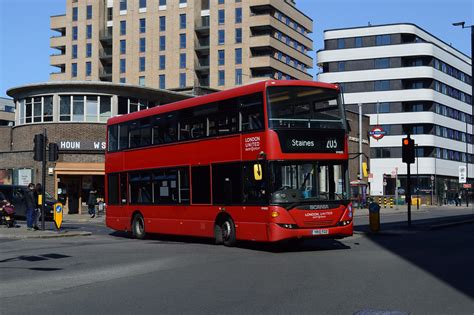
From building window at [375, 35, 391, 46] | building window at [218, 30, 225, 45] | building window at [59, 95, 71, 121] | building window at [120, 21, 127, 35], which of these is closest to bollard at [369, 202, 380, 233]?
building window at [59, 95, 71, 121]

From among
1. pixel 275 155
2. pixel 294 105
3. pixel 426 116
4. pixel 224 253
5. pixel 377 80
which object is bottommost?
pixel 224 253

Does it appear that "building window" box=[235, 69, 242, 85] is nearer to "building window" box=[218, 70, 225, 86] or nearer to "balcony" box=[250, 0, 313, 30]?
"building window" box=[218, 70, 225, 86]

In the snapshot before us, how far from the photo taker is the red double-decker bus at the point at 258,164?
1573cm

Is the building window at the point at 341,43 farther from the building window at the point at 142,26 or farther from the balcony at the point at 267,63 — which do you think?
the building window at the point at 142,26

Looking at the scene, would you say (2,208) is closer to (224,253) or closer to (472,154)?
(224,253)

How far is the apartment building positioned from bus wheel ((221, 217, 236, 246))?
68.7m

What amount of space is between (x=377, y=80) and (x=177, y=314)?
85457 millimetres

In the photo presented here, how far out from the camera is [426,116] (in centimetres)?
8775

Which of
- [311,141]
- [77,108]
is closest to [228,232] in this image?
[311,141]

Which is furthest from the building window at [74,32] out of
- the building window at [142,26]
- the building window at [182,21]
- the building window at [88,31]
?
the building window at [182,21]

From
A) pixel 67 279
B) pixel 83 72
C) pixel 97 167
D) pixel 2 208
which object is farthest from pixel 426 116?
pixel 67 279

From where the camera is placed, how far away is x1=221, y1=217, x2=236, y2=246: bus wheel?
17266 mm

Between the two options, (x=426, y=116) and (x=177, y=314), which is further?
(x=426, y=116)

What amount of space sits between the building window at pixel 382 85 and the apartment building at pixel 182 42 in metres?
12.0
